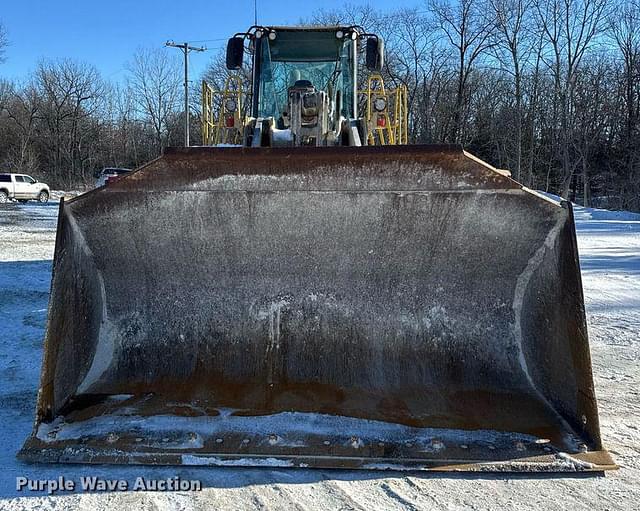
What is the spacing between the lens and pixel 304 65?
5.08 m

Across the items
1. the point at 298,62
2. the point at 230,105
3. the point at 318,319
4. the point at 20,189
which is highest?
the point at 298,62

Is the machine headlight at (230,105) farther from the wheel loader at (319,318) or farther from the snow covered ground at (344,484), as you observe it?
the snow covered ground at (344,484)

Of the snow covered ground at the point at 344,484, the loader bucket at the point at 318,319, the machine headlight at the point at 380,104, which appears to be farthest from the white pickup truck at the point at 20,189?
the loader bucket at the point at 318,319

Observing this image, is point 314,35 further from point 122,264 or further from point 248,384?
point 248,384

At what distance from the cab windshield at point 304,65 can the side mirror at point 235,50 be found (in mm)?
216

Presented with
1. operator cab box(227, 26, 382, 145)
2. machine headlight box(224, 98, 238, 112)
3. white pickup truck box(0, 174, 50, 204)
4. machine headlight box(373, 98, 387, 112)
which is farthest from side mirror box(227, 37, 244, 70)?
white pickup truck box(0, 174, 50, 204)

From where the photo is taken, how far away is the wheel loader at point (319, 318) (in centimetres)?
218

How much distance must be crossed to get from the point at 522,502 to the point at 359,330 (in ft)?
3.64

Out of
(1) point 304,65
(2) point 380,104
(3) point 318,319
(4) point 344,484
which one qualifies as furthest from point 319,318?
(1) point 304,65

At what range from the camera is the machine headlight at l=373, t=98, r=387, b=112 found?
15.5 ft

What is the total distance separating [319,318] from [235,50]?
3.11 meters

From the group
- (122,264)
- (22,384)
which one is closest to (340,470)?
(122,264)

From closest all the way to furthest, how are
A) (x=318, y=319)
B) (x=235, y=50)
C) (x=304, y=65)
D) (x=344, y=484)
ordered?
(x=344, y=484) → (x=318, y=319) → (x=235, y=50) → (x=304, y=65)

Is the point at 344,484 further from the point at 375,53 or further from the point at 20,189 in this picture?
the point at 20,189
